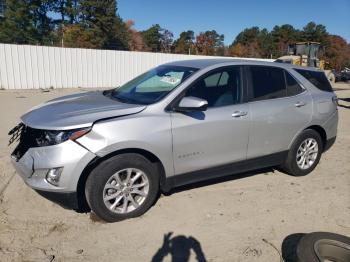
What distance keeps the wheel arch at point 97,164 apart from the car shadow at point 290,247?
4.81 ft

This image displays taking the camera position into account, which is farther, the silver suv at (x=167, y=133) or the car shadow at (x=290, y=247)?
the silver suv at (x=167, y=133)

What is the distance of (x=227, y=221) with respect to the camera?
4078mm

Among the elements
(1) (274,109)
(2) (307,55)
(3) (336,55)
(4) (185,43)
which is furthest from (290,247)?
(3) (336,55)

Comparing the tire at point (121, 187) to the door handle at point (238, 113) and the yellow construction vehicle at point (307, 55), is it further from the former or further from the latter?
the yellow construction vehicle at point (307, 55)

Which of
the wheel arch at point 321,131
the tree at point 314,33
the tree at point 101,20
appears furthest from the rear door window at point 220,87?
the tree at point 314,33

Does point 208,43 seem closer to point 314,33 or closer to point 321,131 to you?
point 314,33

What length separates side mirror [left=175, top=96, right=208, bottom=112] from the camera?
13.1ft

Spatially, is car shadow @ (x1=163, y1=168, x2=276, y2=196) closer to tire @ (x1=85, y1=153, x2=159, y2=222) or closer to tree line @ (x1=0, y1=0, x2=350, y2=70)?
tire @ (x1=85, y1=153, x2=159, y2=222)

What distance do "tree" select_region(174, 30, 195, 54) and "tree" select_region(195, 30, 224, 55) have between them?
133 centimetres

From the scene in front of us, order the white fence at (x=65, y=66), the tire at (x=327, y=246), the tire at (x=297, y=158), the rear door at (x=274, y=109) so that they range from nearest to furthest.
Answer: the tire at (x=327, y=246) → the rear door at (x=274, y=109) → the tire at (x=297, y=158) → the white fence at (x=65, y=66)

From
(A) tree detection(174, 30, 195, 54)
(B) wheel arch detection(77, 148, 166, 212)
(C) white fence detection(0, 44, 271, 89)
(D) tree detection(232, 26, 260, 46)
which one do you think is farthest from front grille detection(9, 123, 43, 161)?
(D) tree detection(232, 26, 260, 46)

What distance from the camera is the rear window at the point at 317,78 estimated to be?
553 centimetres

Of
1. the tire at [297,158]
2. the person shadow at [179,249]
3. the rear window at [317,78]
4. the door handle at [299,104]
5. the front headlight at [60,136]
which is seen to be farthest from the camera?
the rear window at [317,78]

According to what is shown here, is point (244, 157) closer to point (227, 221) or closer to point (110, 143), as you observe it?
point (227, 221)
